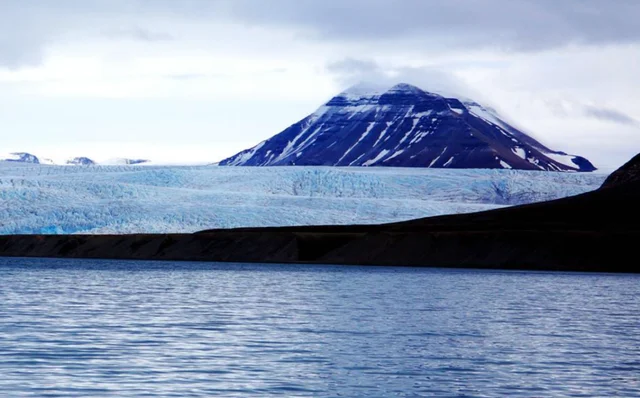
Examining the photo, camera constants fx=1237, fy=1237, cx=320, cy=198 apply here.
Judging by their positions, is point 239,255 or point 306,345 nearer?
point 306,345

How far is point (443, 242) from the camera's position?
79062mm

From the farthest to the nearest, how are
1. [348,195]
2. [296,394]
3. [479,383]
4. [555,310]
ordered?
[348,195]
[555,310]
[479,383]
[296,394]

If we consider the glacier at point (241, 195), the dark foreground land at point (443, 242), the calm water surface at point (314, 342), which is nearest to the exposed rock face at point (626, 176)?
the dark foreground land at point (443, 242)

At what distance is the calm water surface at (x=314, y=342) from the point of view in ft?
59.4

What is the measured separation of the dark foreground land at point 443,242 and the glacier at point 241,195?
1728 mm

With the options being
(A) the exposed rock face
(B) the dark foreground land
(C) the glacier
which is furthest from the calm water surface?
(A) the exposed rock face

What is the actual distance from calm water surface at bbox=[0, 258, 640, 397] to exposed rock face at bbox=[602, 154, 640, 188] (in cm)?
6424

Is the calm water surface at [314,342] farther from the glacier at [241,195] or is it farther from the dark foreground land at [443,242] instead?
the glacier at [241,195]

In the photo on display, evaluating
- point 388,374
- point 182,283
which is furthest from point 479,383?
point 182,283

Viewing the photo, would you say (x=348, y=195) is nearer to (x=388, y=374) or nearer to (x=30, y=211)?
(x=30, y=211)

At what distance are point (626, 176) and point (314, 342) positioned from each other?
9269 centimetres

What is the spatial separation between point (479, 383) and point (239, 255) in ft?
228

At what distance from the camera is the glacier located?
91125mm

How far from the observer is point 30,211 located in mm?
90625
